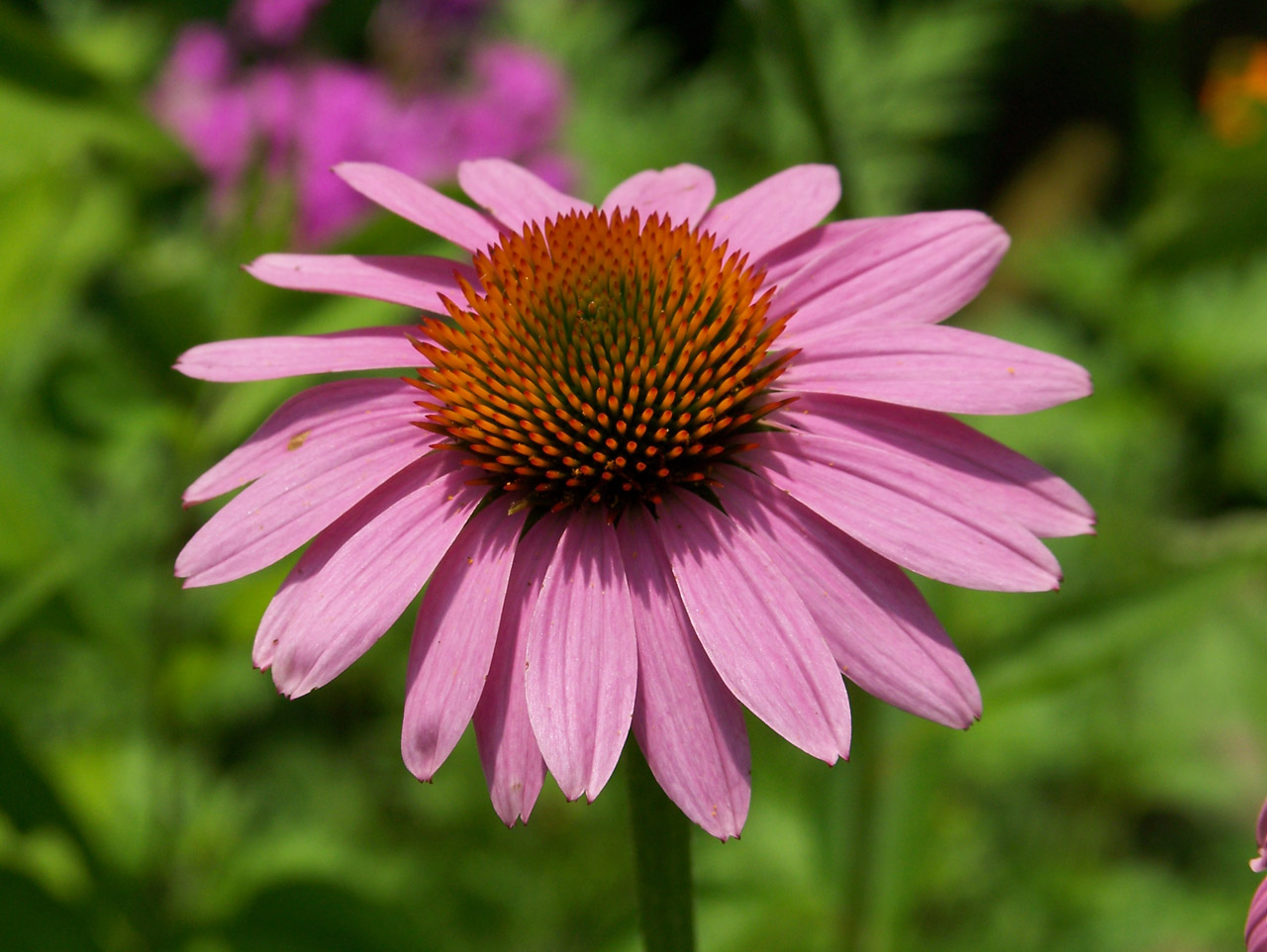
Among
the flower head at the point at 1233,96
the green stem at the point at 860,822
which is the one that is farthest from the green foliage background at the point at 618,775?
the flower head at the point at 1233,96

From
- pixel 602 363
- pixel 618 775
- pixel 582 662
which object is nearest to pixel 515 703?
pixel 582 662

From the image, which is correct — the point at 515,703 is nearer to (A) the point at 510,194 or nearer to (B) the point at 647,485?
(B) the point at 647,485

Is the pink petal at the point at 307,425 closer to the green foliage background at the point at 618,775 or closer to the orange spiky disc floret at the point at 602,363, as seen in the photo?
the orange spiky disc floret at the point at 602,363

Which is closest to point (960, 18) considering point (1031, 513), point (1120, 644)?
point (1120, 644)

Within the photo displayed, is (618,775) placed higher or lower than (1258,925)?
lower

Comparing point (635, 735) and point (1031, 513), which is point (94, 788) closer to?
point (635, 735)

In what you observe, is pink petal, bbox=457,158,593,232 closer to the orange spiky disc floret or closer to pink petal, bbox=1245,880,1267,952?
the orange spiky disc floret

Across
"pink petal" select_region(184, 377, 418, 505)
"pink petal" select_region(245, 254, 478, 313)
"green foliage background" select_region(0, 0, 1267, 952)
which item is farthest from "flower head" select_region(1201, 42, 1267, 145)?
"pink petal" select_region(184, 377, 418, 505)
